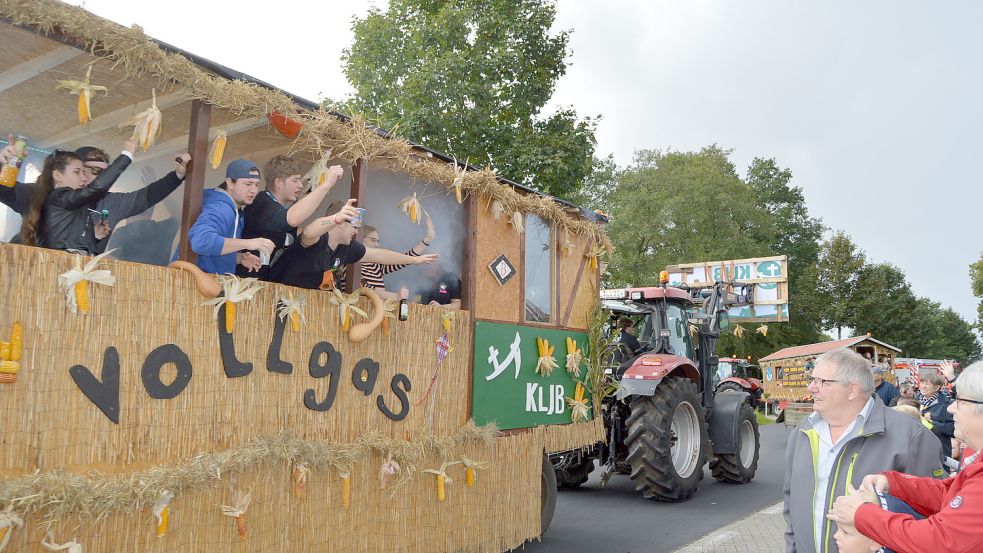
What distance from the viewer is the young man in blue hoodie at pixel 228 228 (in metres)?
3.40

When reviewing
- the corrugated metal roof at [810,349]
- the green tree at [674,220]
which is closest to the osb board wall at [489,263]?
the corrugated metal roof at [810,349]

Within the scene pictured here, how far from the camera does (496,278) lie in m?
5.34

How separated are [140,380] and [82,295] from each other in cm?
46

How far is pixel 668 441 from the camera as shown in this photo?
7.76m

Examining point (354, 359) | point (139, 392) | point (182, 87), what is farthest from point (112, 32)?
point (354, 359)

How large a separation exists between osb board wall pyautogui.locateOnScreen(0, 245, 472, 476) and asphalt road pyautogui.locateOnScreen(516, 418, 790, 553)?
115 inches

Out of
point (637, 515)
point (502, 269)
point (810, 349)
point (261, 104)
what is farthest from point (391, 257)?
point (810, 349)

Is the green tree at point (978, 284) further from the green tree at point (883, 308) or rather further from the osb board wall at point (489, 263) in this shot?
the osb board wall at point (489, 263)

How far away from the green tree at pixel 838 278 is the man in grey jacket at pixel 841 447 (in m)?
41.8

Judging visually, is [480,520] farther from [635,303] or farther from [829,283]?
[829,283]

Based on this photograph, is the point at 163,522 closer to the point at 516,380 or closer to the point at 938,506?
the point at 516,380

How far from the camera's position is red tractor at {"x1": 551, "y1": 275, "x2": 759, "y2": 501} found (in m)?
7.80

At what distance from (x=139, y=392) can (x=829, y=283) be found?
44841 millimetres

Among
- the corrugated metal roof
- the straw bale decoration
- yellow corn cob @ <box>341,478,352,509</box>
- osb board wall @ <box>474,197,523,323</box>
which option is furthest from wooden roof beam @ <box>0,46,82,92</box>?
the corrugated metal roof
